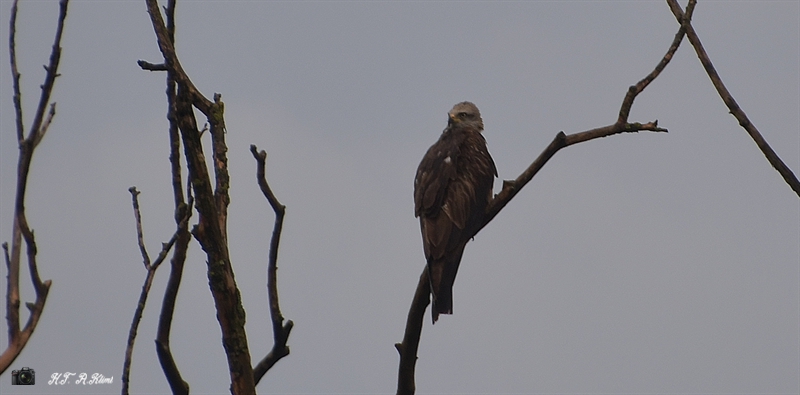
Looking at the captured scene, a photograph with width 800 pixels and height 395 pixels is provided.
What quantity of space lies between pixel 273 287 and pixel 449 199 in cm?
280

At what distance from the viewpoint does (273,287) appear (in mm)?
5145

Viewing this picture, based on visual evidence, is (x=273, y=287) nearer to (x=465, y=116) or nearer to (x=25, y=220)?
(x=25, y=220)

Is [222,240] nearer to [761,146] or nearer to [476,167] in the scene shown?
[761,146]

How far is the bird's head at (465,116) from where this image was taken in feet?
31.7

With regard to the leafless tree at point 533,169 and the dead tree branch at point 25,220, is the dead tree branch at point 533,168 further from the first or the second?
the dead tree branch at point 25,220

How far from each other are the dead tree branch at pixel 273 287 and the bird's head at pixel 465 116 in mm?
4711

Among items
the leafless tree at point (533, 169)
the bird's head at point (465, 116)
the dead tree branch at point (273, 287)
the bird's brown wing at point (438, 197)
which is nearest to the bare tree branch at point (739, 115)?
the leafless tree at point (533, 169)

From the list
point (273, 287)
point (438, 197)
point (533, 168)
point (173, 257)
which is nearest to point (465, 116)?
point (438, 197)

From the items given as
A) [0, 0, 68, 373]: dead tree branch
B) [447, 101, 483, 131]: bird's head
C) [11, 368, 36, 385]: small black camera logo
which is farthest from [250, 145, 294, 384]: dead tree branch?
[447, 101, 483, 131]: bird's head

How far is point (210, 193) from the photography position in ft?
14.8

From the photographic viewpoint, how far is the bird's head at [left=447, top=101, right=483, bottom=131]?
31.7 feet

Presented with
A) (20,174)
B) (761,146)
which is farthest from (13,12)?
(761,146)

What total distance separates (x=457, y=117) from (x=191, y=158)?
216 inches

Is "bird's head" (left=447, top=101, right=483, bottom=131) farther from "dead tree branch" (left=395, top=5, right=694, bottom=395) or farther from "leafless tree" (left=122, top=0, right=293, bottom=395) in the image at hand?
"leafless tree" (left=122, top=0, right=293, bottom=395)
